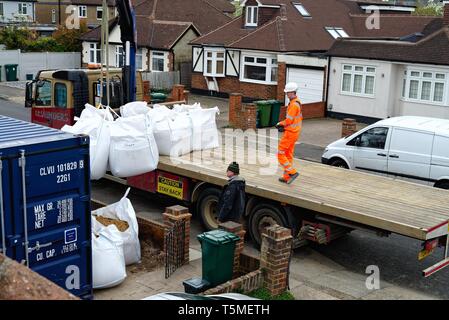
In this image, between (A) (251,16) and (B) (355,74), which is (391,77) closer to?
(B) (355,74)

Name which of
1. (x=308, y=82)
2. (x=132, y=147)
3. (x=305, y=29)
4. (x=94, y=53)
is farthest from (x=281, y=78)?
(x=132, y=147)

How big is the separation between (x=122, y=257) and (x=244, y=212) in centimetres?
264

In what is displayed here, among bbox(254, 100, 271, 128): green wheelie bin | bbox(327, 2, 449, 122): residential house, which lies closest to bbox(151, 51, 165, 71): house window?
bbox(327, 2, 449, 122): residential house

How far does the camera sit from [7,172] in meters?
7.15

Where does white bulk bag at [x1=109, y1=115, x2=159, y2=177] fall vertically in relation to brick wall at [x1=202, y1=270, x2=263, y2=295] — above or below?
above

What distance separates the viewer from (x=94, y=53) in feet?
127

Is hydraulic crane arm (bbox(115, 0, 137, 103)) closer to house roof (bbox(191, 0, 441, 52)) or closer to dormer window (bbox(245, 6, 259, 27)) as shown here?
house roof (bbox(191, 0, 441, 52))

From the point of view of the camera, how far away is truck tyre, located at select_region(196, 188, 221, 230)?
1143 centimetres

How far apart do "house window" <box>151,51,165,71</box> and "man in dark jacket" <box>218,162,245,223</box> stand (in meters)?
25.7

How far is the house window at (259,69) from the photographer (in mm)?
28328

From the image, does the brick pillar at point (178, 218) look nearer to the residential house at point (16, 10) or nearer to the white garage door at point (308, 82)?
the white garage door at point (308, 82)

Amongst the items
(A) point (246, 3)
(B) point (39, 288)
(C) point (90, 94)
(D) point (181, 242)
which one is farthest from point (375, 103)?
(B) point (39, 288)

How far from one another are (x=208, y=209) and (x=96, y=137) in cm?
247

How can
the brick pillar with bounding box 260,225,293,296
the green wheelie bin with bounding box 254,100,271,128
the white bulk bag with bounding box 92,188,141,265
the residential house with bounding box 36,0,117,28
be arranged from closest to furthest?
the brick pillar with bounding box 260,225,293,296
the white bulk bag with bounding box 92,188,141,265
the green wheelie bin with bounding box 254,100,271,128
the residential house with bounding box 36,0,117,28
